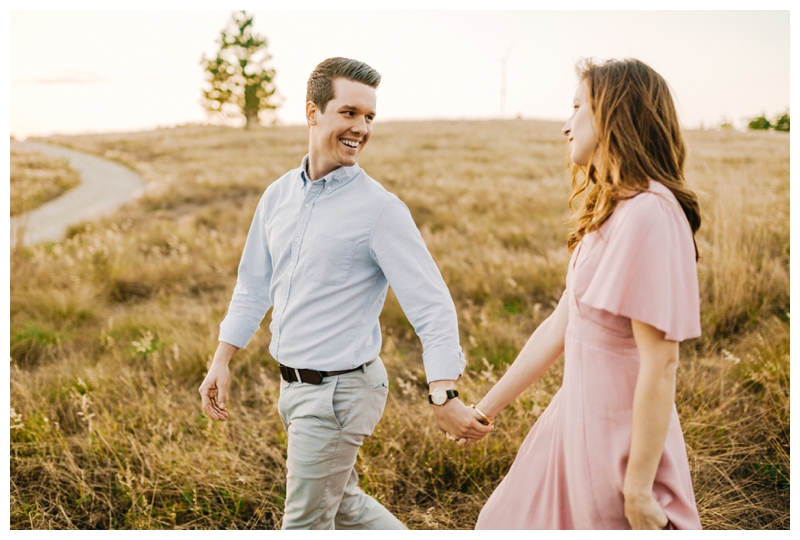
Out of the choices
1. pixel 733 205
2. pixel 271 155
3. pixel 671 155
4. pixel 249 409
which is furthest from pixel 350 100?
pixel 271 155

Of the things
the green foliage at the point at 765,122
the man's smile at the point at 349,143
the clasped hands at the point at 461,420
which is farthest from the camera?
the green foliage at the point at 765,122

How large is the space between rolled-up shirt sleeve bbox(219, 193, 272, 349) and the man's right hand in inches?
3.5

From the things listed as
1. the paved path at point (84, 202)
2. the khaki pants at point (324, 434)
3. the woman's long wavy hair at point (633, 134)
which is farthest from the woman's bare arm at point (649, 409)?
the paved path at point (84, 202)

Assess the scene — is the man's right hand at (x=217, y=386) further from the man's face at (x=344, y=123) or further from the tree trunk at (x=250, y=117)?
the tree trunk at (x=250, y=117)

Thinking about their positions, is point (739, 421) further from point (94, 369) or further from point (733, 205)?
point (94, 369)

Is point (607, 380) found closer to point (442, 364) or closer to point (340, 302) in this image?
point (442, 364)

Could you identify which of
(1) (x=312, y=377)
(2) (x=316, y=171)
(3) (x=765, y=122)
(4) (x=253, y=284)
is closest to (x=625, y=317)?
(1) (x=312, y=377)

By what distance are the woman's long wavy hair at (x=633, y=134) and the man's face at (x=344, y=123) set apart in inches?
36.2

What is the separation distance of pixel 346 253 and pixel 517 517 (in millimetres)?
1132

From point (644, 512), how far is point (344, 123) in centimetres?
170

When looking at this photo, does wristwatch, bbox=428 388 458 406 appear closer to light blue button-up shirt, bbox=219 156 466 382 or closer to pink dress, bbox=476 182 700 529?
light blue button-up shirt, bbox=219 156 466 382

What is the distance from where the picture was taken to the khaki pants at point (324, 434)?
2.13 metres

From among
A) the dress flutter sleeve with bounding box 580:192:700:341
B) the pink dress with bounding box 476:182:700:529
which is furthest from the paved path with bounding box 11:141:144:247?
the dress flutter sleeve with bounding box 580:192:700:341

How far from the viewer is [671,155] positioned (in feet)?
5.25
